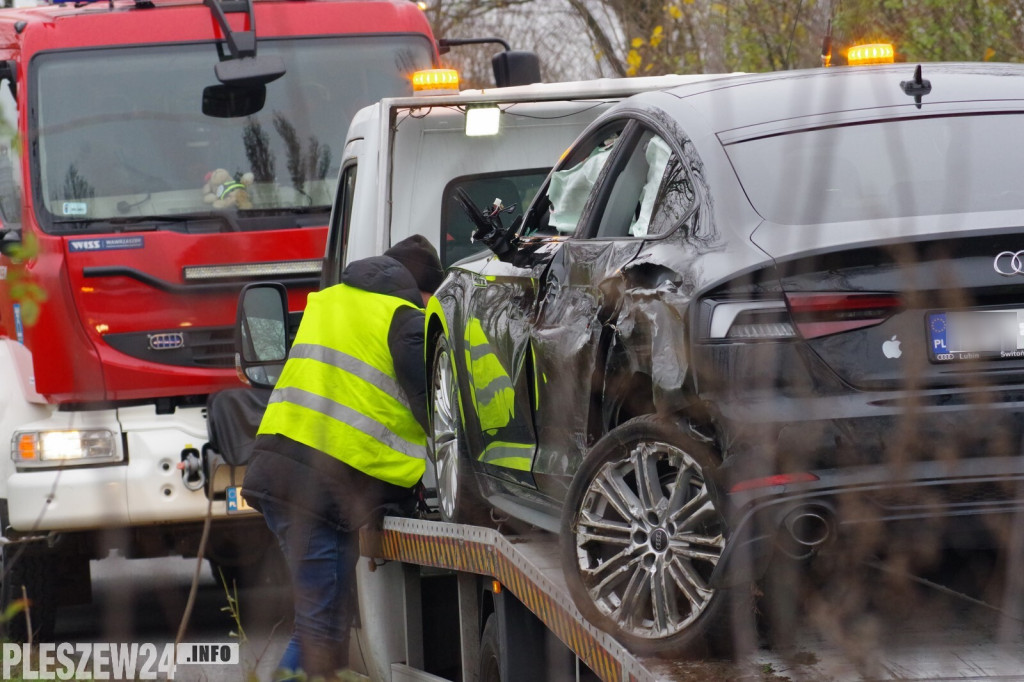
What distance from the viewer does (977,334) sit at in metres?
3.41

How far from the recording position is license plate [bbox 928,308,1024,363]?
3.40 m

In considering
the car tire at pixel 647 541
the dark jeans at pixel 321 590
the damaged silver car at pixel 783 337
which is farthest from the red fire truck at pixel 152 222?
the car tire at pixel 647 541

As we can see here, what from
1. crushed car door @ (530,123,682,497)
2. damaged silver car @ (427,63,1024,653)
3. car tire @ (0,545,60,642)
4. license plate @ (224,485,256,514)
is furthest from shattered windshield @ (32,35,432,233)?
damaged silver car @ (427,63,1024,653)

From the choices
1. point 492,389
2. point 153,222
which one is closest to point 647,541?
point 492,389

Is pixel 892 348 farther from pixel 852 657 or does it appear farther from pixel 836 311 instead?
pixel 852 657

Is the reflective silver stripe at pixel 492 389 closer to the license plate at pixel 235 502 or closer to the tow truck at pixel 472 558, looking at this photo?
the tow truck at pixel 472 558

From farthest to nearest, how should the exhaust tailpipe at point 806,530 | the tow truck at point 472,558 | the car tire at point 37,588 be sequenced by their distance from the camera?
the car tire at point 37,588 < the tow truck at point 472,558 < the exhaust tailpipe at point 806,530

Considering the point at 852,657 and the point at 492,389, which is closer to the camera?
the point at 852,657

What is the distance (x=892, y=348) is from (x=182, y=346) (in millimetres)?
5651

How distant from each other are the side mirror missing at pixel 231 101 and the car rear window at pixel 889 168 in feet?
16.9

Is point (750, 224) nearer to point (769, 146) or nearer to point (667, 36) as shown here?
point (769, 146)

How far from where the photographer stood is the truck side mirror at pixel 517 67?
29.2 ft

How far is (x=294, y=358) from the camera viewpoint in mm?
6426

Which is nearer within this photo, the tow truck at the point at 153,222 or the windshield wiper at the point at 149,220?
→ the tow truck at the point at 153,222
